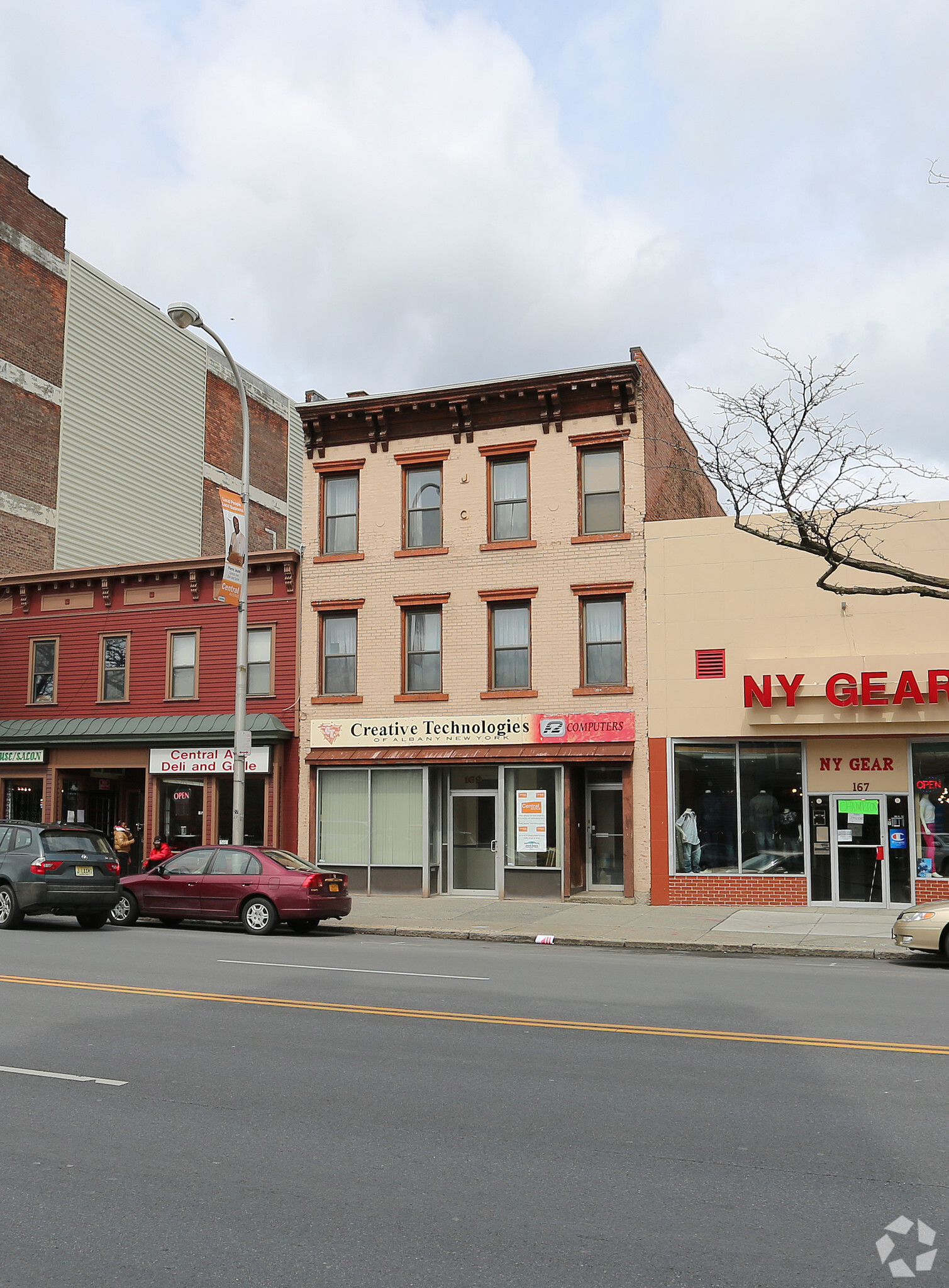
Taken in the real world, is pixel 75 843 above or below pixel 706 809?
below

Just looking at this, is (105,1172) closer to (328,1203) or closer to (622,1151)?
(328,1203)

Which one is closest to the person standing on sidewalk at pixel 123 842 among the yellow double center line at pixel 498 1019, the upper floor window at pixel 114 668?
the upper floor window at pixel 114 668

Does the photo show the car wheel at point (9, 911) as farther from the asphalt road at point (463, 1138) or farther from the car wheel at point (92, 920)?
the asphalt road at point (463, 1138)

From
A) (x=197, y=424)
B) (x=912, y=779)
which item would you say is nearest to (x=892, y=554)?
(x=912, y=779)

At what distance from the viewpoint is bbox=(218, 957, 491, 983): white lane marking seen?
13.0 m

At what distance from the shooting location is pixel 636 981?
1286 cm

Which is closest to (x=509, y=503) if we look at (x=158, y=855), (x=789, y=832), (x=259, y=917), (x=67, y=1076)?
(x=789, y=832)

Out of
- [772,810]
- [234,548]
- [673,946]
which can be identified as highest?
[234,548]

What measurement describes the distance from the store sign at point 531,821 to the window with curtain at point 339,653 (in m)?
4.84

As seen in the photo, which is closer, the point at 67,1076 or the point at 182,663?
the point at 67,1076

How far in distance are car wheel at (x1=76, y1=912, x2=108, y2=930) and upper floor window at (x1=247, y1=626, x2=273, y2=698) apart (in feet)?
29.4

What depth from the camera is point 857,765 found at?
72.8ft

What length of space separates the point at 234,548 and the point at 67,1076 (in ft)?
47.8

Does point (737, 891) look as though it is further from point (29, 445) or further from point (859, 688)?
point (29, 445)
